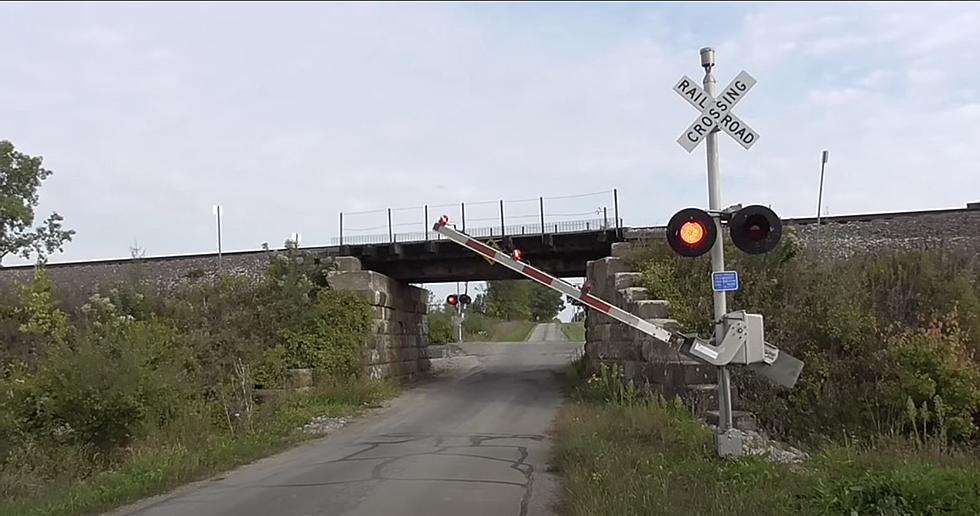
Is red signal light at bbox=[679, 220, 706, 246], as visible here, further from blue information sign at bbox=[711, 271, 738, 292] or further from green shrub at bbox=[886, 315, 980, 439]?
green shrub at bbox=[886, 315, 980, 439]

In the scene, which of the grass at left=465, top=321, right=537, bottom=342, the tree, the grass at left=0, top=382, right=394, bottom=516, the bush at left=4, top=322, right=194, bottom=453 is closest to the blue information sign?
the grass at left=0, top=382, right=394, bottom=516

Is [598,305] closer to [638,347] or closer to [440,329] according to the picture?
[638,347]

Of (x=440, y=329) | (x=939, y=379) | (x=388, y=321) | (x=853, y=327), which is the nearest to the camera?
(x=939, y=379)

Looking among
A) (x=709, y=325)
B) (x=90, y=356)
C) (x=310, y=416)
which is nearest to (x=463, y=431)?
(x=310, y=416)

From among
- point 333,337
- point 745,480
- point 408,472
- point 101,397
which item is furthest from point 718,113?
point 333,337

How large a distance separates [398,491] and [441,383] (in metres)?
19.1

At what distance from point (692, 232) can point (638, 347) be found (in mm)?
10668

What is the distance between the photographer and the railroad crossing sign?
9.85 m

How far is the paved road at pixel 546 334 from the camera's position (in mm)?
69188

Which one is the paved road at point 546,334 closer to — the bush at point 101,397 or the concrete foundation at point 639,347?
the concrete foundation at point 639,347

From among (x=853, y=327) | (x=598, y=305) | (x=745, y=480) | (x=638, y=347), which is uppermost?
(x=598, y=305)

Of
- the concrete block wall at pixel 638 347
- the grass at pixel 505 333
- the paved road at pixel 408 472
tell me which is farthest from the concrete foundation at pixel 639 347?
the grass at pixel 505 333

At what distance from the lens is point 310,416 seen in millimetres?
19328

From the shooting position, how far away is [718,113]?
9.97 meters
